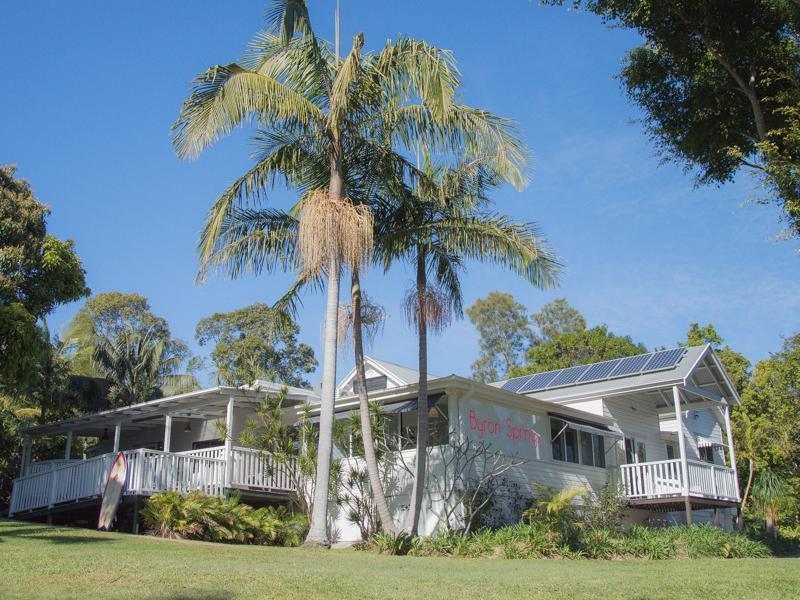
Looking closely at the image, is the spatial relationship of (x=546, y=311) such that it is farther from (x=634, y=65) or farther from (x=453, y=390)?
(x=634, y=65)

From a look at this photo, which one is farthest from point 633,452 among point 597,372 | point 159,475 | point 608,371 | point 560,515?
point 159,475

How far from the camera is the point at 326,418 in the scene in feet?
48.8

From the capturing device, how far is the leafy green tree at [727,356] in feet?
112

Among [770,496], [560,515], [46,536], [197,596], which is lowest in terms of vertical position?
[197,596]

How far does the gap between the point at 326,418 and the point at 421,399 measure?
8.51 feet

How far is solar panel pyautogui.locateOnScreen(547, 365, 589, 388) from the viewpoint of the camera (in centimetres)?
2498

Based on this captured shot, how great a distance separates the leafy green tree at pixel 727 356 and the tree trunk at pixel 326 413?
23.4m

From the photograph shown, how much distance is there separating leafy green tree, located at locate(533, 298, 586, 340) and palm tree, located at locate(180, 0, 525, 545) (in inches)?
1322

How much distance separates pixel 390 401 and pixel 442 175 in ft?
19.1

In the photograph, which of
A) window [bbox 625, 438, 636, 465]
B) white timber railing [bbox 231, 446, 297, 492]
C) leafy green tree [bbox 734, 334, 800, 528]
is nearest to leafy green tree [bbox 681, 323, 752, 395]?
leafy green tree [bbox 734, 334, 800, 528]

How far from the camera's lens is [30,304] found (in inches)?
704

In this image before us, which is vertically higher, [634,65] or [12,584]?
[634,65]

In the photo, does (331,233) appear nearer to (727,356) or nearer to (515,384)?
(515,384)

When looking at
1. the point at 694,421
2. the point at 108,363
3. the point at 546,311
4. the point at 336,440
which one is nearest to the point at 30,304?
the point at 336,440
